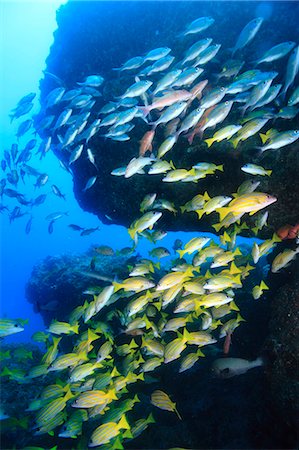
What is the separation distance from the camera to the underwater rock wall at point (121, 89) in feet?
19.9

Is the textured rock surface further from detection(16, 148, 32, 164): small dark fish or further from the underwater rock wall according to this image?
detection(16, 148, 32, 164): small dark fish

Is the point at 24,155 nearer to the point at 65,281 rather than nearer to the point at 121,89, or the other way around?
the point at 121,89

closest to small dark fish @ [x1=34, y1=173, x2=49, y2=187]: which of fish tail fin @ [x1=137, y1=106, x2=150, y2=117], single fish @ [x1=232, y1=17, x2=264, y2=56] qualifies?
fish tail fin @ [x1=137, y1=106, x2=150, y2=117]

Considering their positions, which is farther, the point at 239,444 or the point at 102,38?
the point at 102,38

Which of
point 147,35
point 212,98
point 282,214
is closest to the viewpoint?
point 212,98

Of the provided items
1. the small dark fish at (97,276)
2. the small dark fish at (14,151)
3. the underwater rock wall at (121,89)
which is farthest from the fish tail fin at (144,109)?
the small dark fish at (14,151)

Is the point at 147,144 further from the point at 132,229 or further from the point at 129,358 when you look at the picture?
the point at 129,358

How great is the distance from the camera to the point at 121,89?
819 cm

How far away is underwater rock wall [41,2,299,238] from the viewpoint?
6.05m

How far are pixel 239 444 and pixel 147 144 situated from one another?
19.4 feet

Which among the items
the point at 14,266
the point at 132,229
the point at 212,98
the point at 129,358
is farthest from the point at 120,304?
the point at 14,266

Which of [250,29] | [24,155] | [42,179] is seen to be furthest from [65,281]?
[250,29]

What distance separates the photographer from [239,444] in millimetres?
5262

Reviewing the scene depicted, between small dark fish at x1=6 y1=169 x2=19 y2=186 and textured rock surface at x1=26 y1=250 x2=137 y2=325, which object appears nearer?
small dark fish at x1=6 y1=169 x2=19 y2=186
